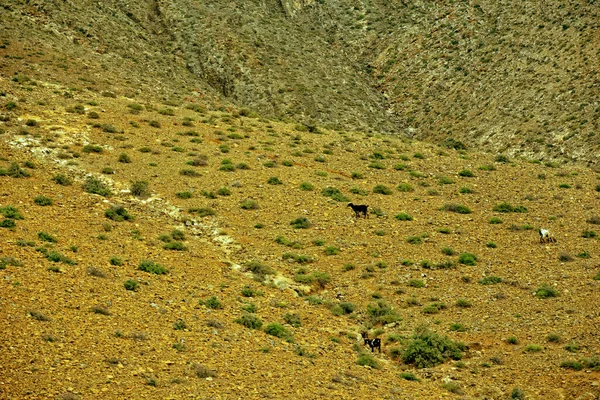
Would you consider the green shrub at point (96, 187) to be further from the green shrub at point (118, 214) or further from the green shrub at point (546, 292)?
the green shrub at point (546, 292)

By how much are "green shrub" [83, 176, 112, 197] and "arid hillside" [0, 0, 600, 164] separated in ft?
67.9

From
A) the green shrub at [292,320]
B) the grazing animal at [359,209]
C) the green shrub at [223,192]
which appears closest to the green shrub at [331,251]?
the grazing animal at [359,209]

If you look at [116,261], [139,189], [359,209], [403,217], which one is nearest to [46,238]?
[116,261]

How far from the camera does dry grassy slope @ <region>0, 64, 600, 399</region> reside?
59.8 ft

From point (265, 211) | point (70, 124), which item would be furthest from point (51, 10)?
point (265, 211)

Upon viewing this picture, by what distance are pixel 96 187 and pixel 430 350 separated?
17.9 meters

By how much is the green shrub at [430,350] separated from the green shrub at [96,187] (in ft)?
53.9

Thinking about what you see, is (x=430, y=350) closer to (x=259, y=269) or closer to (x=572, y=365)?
(x=572, y=365)

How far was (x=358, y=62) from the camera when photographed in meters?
79.8

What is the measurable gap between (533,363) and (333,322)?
20.8 ft

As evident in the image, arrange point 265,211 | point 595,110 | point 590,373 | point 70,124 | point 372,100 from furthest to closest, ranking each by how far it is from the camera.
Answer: point 372,100
point 595,110
point 70,124
point 265,211
point 590,373

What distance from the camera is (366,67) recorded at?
79000 mm

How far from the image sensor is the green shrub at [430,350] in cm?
2194

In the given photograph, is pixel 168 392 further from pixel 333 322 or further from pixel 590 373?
pixel 590 373
